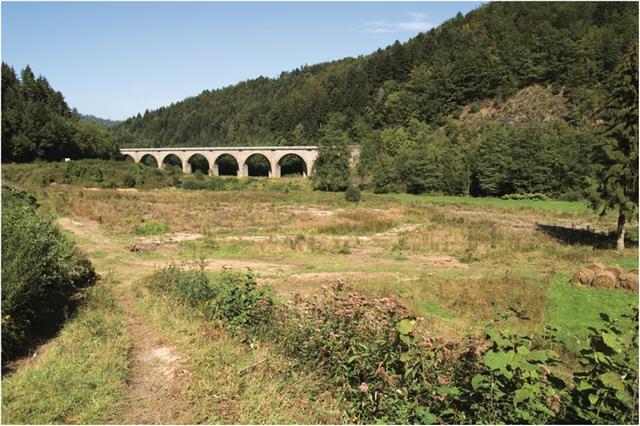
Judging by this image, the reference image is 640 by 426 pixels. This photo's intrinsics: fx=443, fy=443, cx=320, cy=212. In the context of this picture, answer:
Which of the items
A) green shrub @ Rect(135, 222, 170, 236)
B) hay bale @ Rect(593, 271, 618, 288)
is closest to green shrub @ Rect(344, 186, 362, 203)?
green shrub @ Rect(135, 222, 170, 236)

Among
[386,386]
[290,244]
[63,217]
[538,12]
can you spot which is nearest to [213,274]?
[290,244]

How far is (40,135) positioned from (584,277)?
86.7 m

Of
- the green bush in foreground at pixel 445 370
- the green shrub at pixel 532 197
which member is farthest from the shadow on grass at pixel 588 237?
the green shrub at pixel 532 197

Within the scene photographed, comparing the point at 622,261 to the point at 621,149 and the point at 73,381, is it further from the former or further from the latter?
the point at 73,381

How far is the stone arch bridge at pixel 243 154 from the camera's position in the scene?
4109 inches

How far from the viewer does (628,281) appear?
16688 mm

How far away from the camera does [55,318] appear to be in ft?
34.1

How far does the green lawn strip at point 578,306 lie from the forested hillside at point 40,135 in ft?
273

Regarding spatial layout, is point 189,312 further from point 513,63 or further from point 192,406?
point 513,63

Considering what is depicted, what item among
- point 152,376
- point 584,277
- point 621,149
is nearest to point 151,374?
point 152,376

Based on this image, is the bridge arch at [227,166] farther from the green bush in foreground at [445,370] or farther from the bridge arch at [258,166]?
the green bush in foreground at [445,370]

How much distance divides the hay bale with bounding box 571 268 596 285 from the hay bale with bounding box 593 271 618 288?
0.17 meters

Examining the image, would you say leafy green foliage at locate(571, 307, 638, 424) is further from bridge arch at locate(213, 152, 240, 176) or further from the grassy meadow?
bridge arch at locate(213, 152, 240, 176)

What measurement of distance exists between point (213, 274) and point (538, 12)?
14302 cm
